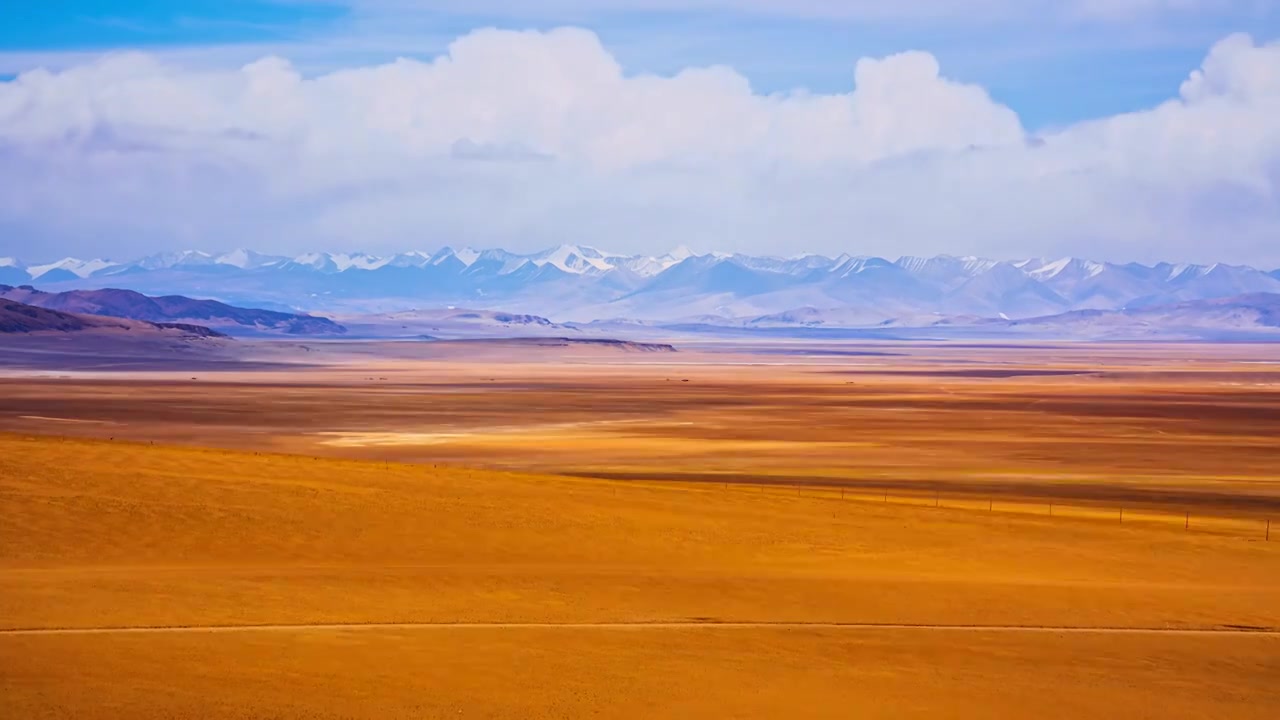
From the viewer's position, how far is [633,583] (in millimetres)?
18625

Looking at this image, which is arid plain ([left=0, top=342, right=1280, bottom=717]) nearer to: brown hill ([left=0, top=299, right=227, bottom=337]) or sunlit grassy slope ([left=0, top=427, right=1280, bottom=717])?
sunlit grassy slope ([left=0, top=427, right=1280, bottom=717])

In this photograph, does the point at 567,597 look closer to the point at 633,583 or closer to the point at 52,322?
the point at 633,583

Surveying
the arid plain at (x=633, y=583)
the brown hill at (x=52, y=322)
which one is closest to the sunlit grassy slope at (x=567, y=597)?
the arid plain at (x=633, y=583)

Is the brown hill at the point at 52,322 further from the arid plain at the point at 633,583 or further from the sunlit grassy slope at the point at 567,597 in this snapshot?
the sunlit grassy slope at the point at 567,597

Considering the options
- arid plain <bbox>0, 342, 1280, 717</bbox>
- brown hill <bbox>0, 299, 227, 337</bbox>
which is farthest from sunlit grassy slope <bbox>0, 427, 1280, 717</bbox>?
brown hill <bbox>0, 299, 227, 337</bbox>

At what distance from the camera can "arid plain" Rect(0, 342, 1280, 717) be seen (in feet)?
44.3

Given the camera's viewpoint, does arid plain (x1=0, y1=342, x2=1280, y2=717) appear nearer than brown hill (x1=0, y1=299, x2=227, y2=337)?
Yes

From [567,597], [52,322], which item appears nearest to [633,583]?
[567,597]

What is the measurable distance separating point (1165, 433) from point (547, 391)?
32.5 meters

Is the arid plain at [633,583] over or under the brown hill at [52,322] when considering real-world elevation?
under

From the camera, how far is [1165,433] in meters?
48.2

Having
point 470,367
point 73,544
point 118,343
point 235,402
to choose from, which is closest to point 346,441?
point 235,402

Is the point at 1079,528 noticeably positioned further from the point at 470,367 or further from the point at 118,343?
the point at 118,343

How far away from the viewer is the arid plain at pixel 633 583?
13516 mm
